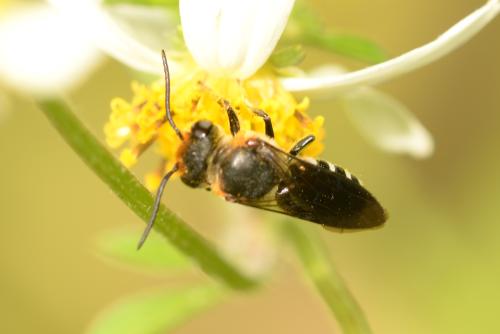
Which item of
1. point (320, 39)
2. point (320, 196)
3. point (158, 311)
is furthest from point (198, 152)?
point (158, 311)

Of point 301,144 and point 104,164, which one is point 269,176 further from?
point 104,164

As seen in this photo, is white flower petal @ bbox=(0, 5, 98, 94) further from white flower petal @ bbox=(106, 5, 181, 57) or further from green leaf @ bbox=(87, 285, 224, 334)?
green leaf @ bbox=(87, 285, 224, 334)

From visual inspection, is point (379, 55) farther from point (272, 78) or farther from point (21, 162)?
point (21, 162)

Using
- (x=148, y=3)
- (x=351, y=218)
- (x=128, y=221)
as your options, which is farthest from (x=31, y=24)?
(x=128, y=221)

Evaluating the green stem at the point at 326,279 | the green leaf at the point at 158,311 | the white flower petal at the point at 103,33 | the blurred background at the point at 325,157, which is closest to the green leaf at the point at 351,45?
the white flower petal at the point at 103,33

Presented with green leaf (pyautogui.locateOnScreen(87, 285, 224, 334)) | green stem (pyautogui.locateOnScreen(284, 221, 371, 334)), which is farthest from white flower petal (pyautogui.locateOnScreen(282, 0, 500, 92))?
green leaf (pyautogui.locateOnScreen(87, 285, 224, 334))
